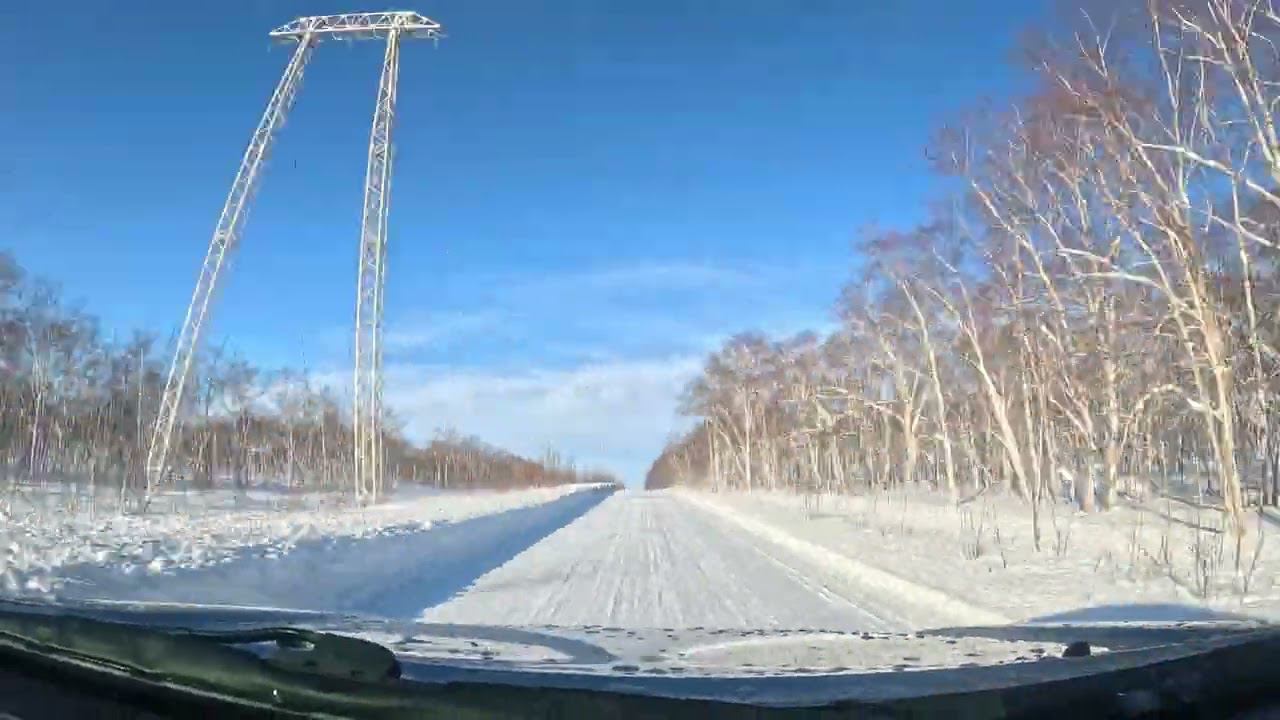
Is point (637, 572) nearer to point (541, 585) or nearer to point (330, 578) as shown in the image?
point (541, 585)

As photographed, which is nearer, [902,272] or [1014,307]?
[1014,307]

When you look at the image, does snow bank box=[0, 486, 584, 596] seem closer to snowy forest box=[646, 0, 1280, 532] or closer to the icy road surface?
the icy road surface

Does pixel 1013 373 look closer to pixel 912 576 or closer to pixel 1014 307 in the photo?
pixel 1014 307

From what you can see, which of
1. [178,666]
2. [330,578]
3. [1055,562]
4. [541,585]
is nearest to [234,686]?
[178,666]

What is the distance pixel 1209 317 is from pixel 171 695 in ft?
66.0

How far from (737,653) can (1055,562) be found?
13226mm

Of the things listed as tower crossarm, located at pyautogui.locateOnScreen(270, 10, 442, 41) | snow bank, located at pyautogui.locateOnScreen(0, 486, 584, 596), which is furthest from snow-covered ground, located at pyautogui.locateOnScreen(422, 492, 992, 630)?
tower crossarm, located at pyautogui.locateOnScreen(270, 10, 442, 41)

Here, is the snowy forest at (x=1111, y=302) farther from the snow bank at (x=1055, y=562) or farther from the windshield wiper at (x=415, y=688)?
the windshield wiper at (x=415, y=688)

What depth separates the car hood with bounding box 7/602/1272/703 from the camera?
8.21 feet

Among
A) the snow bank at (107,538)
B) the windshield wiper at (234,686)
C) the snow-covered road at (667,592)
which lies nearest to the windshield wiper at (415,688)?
the windshield wiper at (234,686)

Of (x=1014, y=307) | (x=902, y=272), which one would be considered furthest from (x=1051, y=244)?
(x=902, y=272)

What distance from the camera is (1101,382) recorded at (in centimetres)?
2925

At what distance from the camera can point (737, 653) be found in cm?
388

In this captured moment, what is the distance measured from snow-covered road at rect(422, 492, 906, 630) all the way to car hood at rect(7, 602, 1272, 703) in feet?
14.4
